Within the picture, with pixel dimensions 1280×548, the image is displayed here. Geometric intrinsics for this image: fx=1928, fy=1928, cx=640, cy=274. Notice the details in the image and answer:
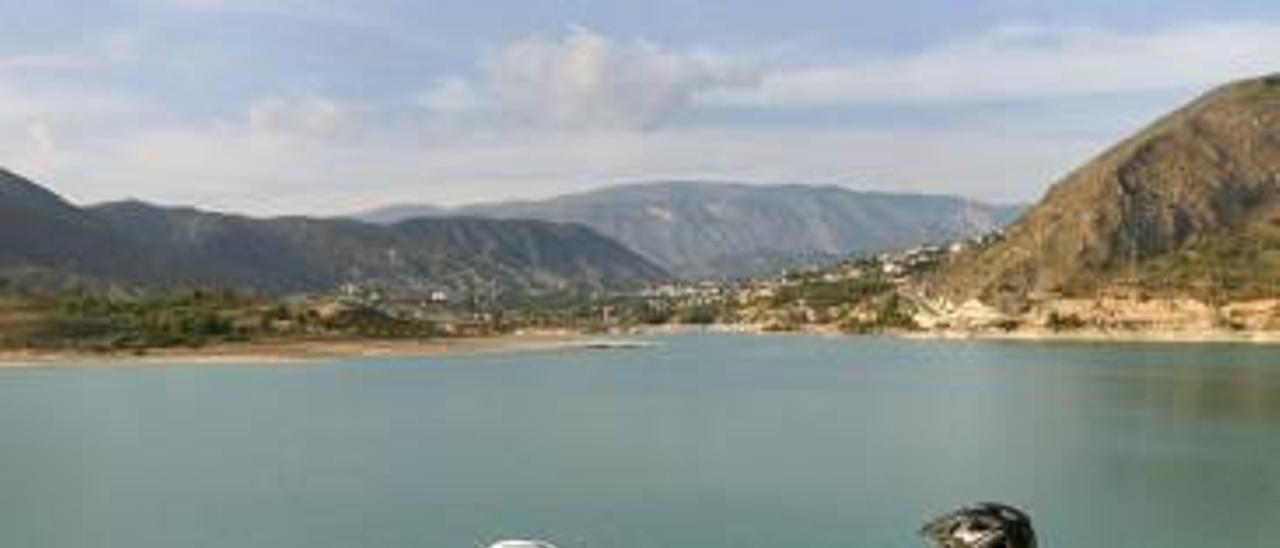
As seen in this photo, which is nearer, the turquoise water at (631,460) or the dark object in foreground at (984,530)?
the dark object in foreground at (984,530)

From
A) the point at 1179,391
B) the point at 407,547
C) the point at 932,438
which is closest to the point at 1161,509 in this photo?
the point at 407,547

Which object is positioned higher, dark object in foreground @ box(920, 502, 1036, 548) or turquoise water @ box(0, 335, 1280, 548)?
dark object in foreground @ box(920, 502, 1036, 548)

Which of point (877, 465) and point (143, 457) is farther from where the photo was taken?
point (143, 457)

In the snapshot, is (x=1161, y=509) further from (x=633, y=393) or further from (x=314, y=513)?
(x=633, y=393)

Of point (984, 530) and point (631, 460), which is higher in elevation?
A: point (984, 530)

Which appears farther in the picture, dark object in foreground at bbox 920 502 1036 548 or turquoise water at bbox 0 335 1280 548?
turquoise water at bbox 0 335 1280 548

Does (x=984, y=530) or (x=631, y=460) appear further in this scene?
Result: (x=631, y=460)

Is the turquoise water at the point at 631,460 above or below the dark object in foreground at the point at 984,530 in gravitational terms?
below

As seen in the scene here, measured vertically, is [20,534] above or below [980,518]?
below
